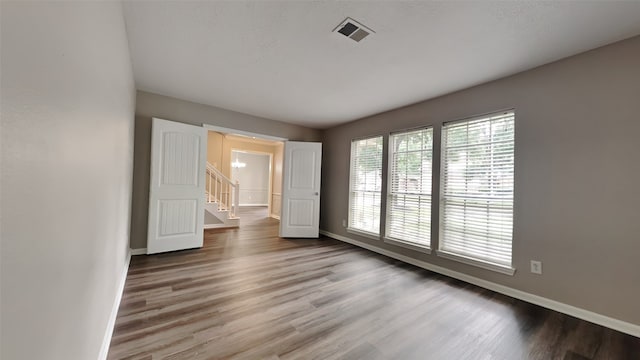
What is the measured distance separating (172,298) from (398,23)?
305 centimetres

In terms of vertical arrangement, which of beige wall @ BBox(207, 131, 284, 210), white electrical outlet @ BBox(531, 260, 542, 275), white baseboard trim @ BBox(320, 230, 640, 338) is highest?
beige wall @ BBox(207, 131, 284, 210)

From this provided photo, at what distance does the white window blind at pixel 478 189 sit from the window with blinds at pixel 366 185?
3.74 ft

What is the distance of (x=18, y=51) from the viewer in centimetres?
48

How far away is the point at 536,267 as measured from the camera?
2365 millimetres

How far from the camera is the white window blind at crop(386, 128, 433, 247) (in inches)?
132

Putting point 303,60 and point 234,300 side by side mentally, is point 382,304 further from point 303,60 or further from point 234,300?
point 303,60

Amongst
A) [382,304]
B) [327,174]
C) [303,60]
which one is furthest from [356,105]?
[382,304]

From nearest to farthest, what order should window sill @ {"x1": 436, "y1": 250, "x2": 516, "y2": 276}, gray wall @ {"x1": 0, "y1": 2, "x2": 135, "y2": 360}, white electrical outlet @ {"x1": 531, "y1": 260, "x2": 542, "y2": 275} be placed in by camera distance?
gray wall @ {"x1": 0, "y1": 2, "x2": 135, "y2": 360} → white electrical outlet @ {"x1": 531, "y1": 260, "x2": 542, "y2": 275} → window sill @ {"x1": 436, "y1": 250, "x2": 516, "y2": 276}

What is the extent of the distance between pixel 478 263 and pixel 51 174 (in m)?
3.45

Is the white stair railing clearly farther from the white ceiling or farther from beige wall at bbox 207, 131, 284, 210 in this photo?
the white ceiling

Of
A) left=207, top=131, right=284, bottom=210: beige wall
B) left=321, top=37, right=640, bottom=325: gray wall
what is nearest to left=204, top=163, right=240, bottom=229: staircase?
left=207, top=131, right=284, bottom=210: beige wall

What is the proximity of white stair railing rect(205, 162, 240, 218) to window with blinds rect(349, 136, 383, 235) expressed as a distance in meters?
3.08

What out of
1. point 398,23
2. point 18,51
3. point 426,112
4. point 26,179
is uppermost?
point 398,23

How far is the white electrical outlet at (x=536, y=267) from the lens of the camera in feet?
7.69
